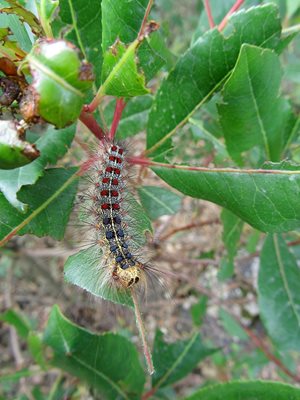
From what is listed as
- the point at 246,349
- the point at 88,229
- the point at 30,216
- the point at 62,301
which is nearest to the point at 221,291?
the point at 246,349

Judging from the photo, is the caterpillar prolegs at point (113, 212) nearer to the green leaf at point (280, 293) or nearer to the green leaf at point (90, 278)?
the green leaf at point (90, 278)

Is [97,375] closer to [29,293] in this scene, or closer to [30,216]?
[30,216]

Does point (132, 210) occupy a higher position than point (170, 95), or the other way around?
point (170, 95)

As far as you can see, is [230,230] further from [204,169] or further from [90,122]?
[90,122]

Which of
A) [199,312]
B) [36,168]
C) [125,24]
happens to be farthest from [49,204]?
[199,312]

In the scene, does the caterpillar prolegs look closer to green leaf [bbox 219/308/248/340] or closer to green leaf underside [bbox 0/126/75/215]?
green leaf underside [bbox 0/126/75/215]
